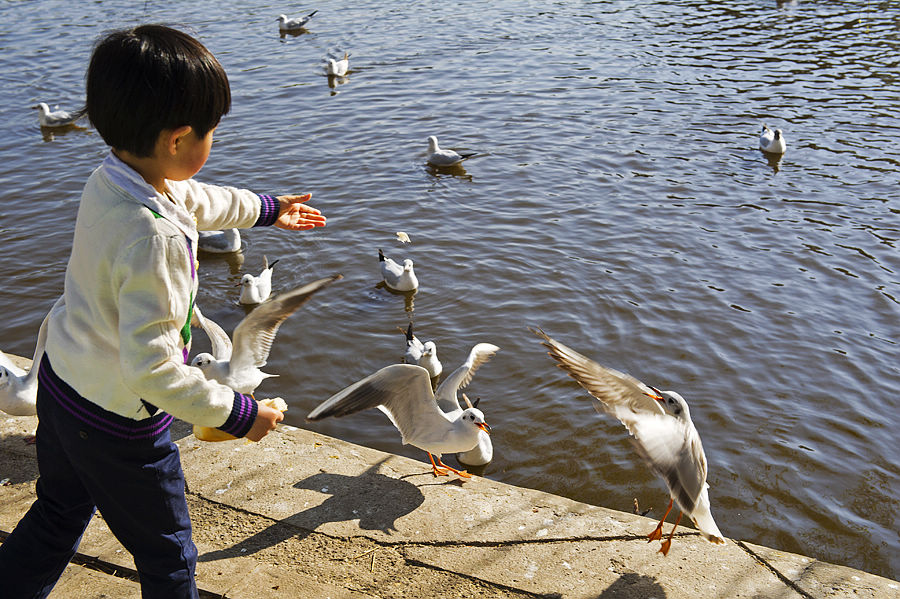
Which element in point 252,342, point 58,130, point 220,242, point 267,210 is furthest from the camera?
point 58,130

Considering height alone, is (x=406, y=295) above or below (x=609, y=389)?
below

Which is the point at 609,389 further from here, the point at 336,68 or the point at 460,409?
the point at 336,68

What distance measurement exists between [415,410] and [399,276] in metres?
3.10

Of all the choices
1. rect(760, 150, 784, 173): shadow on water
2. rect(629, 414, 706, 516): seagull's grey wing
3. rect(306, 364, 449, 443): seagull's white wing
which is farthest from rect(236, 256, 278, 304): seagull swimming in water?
rect(760, 150, 784, 173): shadow on water

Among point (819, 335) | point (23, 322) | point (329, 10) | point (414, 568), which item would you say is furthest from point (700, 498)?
point (329, 10)

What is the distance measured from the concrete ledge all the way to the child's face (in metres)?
1.84

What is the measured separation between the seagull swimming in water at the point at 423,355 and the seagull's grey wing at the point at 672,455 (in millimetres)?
2738

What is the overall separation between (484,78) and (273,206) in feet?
40.2

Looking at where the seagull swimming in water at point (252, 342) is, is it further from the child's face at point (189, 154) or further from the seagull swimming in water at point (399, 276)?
the seagull swimming in water at point (399, 276)

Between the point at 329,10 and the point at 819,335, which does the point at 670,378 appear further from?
the point at 329,10

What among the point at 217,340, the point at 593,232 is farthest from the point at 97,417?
the point at 593,232

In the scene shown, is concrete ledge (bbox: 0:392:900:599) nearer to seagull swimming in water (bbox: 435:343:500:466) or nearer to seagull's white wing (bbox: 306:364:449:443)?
seagull's white wing (bbox: 306:364:449:443)

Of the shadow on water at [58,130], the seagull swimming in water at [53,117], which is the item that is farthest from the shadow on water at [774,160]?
the shadow on water at [58,130]

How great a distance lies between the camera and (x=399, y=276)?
7664mm
